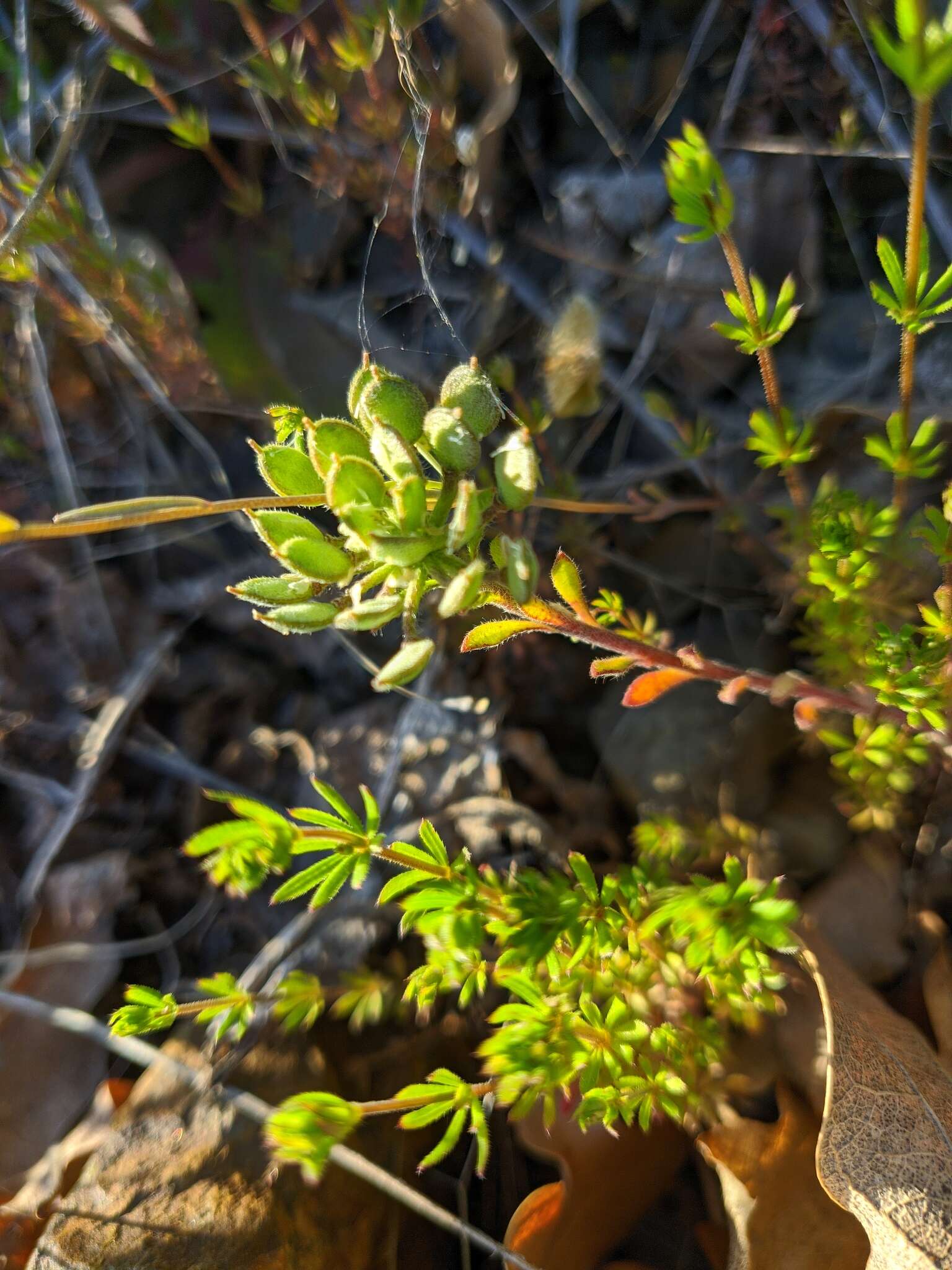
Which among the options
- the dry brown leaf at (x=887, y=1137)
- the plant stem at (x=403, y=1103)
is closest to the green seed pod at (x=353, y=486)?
the plant stem at (x=403, y=1103)

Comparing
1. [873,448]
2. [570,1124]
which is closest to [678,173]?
[873,448]

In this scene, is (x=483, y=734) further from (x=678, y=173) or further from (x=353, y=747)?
(x=678, y=173)

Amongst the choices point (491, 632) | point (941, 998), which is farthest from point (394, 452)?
point (941, 998)

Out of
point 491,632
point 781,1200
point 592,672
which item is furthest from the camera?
point 781,1200

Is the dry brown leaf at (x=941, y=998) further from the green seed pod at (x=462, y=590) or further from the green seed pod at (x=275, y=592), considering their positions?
the green seed pod at (x=275, y=592)

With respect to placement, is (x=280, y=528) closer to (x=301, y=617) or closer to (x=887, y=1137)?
(x=301, y=617)

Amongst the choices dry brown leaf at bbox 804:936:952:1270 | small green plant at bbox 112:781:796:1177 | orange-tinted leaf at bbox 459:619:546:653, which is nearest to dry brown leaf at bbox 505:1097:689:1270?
small green plant at bbox 112:781:796:1177
